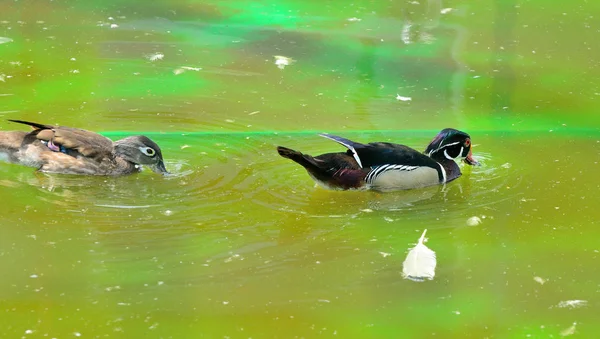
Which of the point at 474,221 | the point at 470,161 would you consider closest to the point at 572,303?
the point at 474,221

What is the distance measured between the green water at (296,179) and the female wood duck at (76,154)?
0.10 m

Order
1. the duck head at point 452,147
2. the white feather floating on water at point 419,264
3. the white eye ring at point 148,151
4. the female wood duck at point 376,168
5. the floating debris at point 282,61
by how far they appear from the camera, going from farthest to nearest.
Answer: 1. the floating debris at point 282,61
2. the duck head at point 452,147
3. the white eye ring at point 148,151
4. the female wood duck at point 376,168
5. the white feather floating on water at point 419,264

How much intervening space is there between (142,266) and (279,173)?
1.77 m

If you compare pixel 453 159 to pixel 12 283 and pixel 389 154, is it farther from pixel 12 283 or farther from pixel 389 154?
pixel 12 283

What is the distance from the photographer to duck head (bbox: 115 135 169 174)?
7.38 m

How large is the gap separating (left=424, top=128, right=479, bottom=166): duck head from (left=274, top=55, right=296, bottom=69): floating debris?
2.35m

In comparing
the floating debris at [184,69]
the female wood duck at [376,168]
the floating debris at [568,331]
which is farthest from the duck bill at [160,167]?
the floating debris at [568,331]

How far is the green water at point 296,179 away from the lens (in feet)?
18.3

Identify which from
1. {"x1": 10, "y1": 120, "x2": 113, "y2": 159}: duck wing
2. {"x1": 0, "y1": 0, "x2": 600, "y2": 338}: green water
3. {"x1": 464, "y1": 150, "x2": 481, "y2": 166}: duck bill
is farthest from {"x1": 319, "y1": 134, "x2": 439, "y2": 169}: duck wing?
{"x1": 10, "y1": 120, "x2": 113, "y2": 159}: duck wing

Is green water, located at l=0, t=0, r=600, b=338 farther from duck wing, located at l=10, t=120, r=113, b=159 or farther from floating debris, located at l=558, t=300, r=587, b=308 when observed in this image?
duck wing, located at l=10, t=120, r=113, b=159

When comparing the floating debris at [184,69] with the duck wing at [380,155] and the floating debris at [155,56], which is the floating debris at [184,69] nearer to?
the floating debris at [155,56]

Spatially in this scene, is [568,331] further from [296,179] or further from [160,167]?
→ [160,167]

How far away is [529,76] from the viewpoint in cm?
971

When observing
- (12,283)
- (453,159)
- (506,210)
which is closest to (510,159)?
(453,159)
